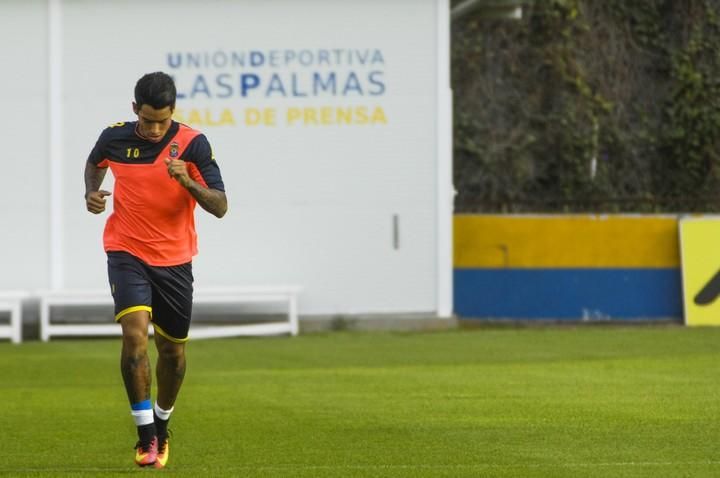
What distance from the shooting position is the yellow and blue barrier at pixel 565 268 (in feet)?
72.9

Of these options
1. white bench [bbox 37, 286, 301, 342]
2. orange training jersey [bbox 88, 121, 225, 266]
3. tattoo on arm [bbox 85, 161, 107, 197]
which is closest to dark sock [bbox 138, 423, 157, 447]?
orange training jersey [bbox 88, 121, 225, 266]

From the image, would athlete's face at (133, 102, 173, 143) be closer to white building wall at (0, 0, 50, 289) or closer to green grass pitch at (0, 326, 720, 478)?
green grass pitch at (0, 326, 720, 478)

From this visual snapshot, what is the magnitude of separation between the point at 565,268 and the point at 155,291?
43.0 ft

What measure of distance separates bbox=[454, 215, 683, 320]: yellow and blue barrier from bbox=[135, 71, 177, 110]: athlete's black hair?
13258 millimetres

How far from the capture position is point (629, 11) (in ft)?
107

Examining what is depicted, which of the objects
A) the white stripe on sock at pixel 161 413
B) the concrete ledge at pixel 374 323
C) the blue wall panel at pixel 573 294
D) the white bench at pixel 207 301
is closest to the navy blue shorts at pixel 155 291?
the white stripe on sock at pixel 161 413

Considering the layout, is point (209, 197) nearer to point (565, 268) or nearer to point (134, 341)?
point (134, 341)

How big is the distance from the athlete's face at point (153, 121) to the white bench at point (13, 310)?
10.6 meters

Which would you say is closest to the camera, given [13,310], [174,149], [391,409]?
[174,149]

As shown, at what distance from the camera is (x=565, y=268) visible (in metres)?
22.3

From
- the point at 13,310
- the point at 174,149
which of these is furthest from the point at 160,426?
the point at 13,310

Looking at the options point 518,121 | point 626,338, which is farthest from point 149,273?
point 518,121

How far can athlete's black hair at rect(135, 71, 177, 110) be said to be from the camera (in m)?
9.26

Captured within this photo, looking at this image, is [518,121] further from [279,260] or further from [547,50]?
[279,260]
